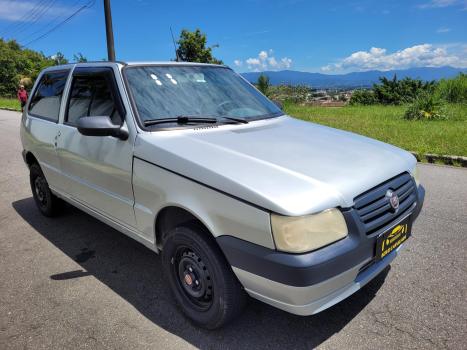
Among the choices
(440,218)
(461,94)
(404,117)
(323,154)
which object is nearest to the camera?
(323,154)

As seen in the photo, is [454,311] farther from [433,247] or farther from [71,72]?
[71,72]

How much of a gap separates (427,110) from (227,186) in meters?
11.7

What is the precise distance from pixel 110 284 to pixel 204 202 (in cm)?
148

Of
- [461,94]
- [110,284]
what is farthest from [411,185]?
[461,94]

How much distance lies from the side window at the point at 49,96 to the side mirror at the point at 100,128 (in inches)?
54.3

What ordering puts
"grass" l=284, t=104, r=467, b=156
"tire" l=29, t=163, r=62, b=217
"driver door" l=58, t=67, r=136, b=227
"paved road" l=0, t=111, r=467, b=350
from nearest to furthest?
"paved road" l=0, t=111, r=467, b=350 → "driver door" l=58, t=67, r=136, b=227 → "tire" l=29, t=163, r=62, b=217 → "grass" l=284, t=104, r=467, b=156

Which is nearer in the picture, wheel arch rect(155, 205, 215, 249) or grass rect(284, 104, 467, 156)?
wheel arch rect(155, 205, 215, 249)

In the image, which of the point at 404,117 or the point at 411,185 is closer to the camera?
the point at 411,185

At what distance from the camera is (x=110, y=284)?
10.5 ft

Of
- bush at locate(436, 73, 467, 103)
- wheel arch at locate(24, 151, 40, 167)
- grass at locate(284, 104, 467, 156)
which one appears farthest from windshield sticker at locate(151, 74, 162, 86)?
bush at locate(436, 73, 467, 103)

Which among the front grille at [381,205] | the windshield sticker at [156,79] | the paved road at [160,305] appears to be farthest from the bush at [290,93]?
the front grille at [381,205]

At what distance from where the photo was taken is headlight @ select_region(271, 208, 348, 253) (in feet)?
6.47

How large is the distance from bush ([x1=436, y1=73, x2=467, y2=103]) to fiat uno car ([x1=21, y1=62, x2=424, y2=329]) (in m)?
15.3

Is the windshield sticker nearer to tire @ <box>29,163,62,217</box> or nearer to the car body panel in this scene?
the car body panel
